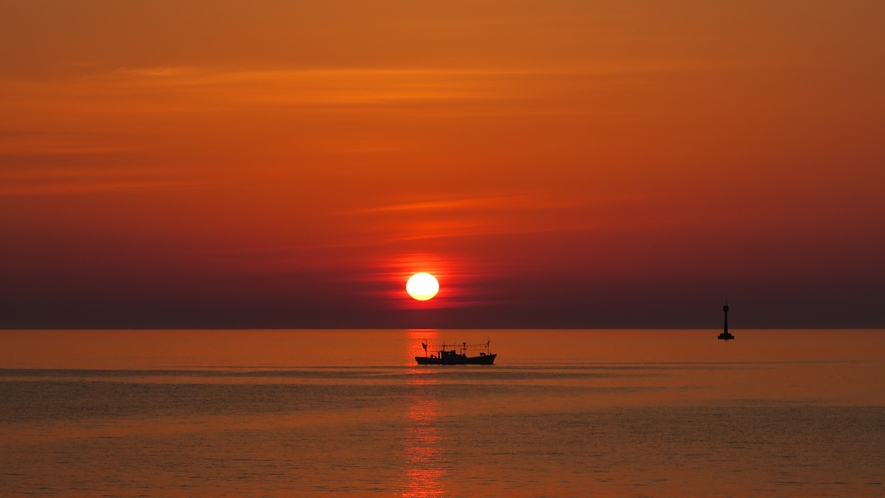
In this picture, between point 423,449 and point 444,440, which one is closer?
point 423,449

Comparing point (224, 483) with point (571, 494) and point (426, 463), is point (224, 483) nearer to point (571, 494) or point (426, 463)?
point (426, 463)

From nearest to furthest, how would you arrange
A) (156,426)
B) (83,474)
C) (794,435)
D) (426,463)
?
1. (83,474)
2. (426,463)
3. (794,435)
4. (156,426)

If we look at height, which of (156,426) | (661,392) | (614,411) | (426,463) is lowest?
(426,463)

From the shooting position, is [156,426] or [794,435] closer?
[794,435]

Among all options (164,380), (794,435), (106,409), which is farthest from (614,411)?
(164,380)

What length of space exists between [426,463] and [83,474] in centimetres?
1986

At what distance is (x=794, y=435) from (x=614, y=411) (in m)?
25.1

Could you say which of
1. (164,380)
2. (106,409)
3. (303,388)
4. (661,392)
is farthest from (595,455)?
(164,380)

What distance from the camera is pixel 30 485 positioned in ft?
201

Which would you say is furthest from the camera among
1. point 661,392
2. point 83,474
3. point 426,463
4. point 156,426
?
point 661,392

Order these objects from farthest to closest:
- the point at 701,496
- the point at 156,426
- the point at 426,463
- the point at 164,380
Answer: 1. the point at 164,380
2. the point at 156,426
3. the point at 426,463
4. the point at 701,496

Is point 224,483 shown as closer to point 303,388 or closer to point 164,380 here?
point 303,388

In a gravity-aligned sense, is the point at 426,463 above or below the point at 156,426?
below

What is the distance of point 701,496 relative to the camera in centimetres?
5828
